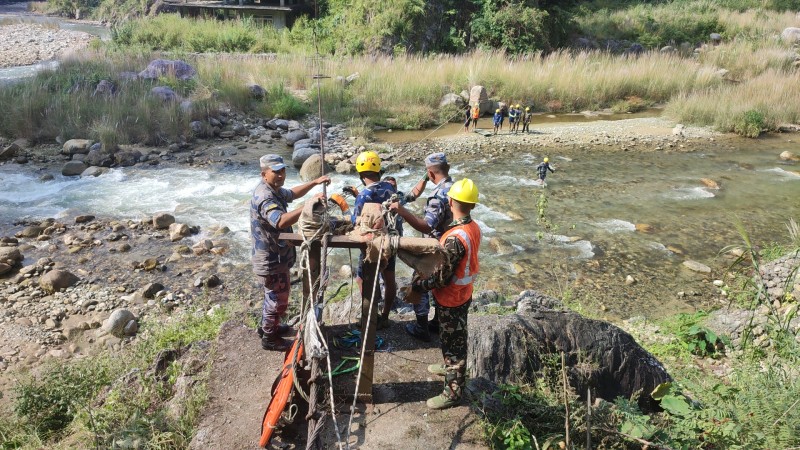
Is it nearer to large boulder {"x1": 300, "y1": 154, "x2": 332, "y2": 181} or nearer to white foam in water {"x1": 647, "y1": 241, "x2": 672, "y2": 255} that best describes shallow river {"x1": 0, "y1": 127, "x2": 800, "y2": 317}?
white foam in water {"x1": 647, "y1": 241, "x2": 672, "y2": 255}

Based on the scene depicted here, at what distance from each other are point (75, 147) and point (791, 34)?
28461 millimetres

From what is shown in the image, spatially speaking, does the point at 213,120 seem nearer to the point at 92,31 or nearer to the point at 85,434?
the point at 85,434

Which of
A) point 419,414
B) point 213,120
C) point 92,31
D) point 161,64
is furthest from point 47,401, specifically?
point 92,31

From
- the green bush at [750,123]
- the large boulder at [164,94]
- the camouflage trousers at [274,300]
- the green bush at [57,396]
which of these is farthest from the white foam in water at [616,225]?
the large boulder at [164,94]

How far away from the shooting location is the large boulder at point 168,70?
47.9 ft

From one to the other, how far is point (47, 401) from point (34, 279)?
11.2 feet

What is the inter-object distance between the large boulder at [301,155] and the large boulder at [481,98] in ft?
19.8

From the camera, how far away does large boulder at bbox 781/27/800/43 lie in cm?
2269

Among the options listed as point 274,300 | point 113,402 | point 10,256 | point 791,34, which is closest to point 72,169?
point 10,256

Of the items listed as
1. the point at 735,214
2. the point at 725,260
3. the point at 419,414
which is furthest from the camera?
the point at 735,214

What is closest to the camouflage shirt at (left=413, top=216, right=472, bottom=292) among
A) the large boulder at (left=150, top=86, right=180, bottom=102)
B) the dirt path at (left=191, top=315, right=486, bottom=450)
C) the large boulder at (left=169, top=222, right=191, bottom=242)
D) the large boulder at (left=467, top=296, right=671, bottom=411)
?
the dirt path at (left=191, top=315, right=486, bottom=450)

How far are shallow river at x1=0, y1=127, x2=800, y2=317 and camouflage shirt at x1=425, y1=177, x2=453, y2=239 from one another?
3120 mm

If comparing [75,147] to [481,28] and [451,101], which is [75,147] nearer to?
[451,101]

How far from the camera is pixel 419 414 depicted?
10.7 feet
